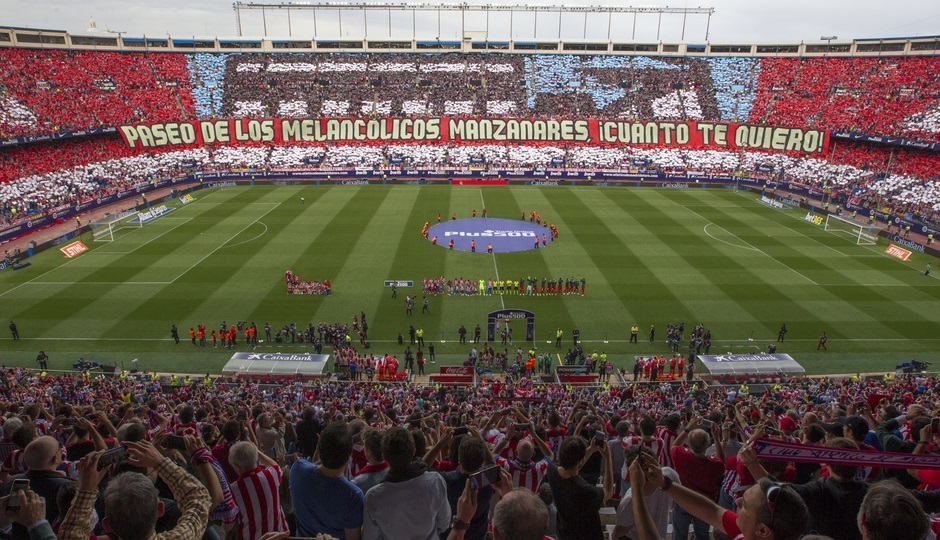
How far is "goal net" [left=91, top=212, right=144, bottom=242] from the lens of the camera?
149 ft

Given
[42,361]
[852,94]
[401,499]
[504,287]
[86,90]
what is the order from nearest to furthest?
[401,499]
[42,361]
[504,287]
[86,90]
[852,94]

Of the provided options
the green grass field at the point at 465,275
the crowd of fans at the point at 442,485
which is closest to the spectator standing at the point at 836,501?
the crowd of fans at the point at 442,485

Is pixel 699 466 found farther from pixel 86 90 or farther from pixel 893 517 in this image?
pixel 86 90

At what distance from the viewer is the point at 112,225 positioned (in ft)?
160

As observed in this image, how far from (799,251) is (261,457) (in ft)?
149

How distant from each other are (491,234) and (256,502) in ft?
135

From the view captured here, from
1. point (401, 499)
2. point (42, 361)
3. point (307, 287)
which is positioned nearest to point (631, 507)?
point (401, 499)

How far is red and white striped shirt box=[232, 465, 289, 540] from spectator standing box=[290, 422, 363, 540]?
63cm

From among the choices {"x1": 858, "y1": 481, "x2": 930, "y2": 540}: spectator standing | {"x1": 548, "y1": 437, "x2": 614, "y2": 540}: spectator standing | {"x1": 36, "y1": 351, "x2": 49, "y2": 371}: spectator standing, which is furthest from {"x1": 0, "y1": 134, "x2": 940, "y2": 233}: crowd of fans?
{"x1": 858, "y1": 481, "x2": 930, "y2": 540}: spectator standing

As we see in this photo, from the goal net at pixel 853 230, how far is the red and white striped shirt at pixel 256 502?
5064 cm

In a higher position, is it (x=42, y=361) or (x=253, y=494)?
(x=253, y=494)

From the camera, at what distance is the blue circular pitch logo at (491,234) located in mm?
44000

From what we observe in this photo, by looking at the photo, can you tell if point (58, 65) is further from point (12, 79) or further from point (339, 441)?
point (339, 441)

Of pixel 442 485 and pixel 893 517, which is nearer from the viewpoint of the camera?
pixel 893 517
